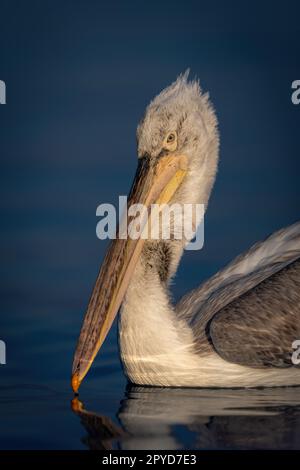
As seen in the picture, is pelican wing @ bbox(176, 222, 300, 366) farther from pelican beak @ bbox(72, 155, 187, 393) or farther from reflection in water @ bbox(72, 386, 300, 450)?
pelican beak @ bbox(72, 155, 187, 393)

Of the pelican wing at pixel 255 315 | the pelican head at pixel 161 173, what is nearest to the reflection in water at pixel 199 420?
the pelican wing at pixel 255 315

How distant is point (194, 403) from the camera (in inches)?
217

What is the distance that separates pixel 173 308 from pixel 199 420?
1146 millimetres

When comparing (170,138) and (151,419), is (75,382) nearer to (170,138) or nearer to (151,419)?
(151,419)

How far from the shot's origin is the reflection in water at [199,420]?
4605 millimetres

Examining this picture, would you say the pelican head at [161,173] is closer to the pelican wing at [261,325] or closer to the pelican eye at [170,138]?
the pelican eye at [170,138]

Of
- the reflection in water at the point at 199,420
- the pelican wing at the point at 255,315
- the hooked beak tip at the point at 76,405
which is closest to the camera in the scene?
the reflection in water at the point at 199,420

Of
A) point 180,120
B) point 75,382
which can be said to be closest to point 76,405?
point 75,382

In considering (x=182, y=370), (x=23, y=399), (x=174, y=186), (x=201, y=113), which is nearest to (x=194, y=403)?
(x=182, y=370)

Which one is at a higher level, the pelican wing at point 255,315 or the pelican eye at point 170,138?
the pelican eye at point 170,138

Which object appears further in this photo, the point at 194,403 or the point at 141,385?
the point at 141,385
